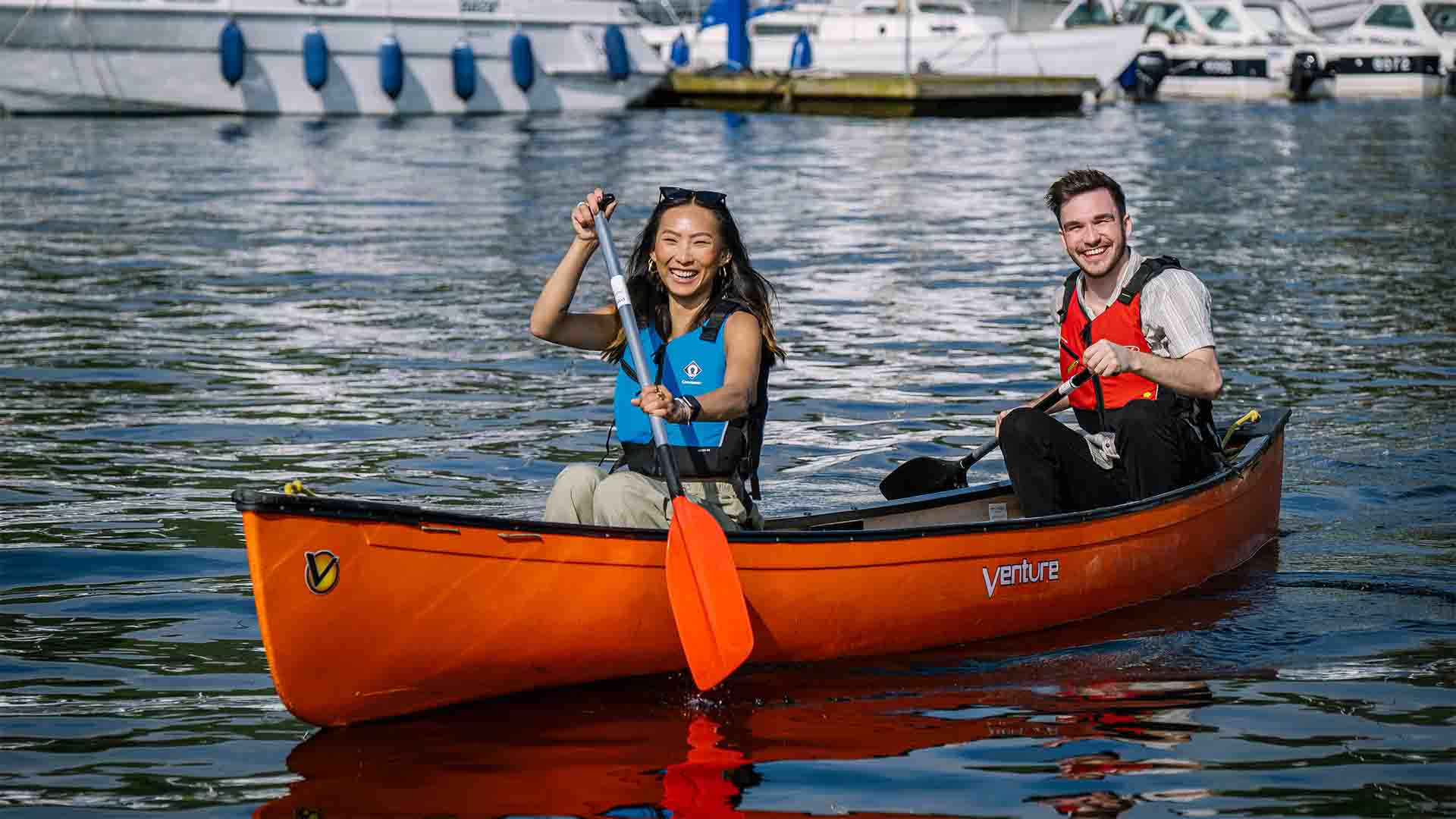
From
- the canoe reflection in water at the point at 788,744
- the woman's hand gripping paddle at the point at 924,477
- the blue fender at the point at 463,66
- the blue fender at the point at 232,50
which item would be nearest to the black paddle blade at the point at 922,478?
the woman's hand gripping paddle at the point at 924,477

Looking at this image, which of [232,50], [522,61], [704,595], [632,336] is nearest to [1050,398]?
[632,336]

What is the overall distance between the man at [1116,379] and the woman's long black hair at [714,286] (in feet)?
3.10

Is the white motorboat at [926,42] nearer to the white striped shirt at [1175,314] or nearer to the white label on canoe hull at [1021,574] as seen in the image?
the white striped shirt at [1175,314]

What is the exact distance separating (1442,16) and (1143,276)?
122 ft

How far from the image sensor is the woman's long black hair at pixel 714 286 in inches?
217

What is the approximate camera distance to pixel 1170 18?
38312mm

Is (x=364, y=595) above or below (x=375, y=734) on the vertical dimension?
above

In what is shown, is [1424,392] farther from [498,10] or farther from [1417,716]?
[498,10]

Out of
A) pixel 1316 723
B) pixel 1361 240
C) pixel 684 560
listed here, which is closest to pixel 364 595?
pixel 684 560

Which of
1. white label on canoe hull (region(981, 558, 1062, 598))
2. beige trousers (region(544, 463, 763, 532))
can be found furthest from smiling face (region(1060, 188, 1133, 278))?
beige trousers (region(544, 463, 763, 532))

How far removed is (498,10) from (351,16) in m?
2.46

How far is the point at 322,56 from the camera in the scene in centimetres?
2942

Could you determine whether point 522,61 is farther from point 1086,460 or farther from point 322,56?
point 1086,460

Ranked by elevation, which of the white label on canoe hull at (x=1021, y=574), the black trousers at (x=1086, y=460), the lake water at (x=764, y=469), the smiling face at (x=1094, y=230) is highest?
the smiling face at (x=1094, y=230)
